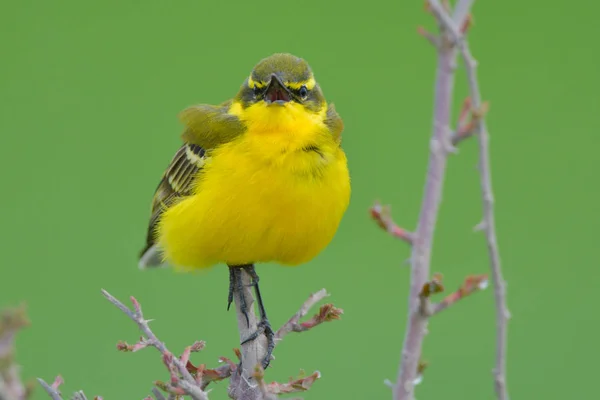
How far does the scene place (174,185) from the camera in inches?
157

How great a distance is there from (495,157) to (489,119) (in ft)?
1.49

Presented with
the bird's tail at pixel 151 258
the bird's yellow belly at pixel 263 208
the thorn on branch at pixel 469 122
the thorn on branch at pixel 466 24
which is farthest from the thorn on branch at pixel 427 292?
the bird's tail at pixel 151 258

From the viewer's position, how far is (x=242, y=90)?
150 inches

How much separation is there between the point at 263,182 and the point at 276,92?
43cm

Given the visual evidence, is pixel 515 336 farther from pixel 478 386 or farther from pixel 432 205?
pixel 432 205

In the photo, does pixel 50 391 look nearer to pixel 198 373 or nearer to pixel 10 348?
pixel 198 373

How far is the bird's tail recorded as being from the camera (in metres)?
4.22

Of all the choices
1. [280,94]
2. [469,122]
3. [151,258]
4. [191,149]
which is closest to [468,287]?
[469,122]

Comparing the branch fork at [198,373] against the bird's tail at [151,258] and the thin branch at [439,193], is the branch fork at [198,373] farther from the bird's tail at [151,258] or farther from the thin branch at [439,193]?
the bird's tail at [151,258]

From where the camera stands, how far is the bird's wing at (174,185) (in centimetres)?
379

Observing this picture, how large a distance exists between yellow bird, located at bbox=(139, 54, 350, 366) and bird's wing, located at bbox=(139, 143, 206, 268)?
0.01 metres

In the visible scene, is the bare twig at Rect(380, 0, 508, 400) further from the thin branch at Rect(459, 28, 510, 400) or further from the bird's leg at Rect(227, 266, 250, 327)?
the bird's leg at Rect(227, 266, 250, 327)

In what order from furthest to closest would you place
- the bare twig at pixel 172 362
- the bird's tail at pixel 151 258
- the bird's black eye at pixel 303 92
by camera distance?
the bird's tail at pixel 151 258 → the bird's black eye at pixel 303 92 → the bare twig at pixel 172 362

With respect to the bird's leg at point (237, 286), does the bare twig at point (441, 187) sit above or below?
below
